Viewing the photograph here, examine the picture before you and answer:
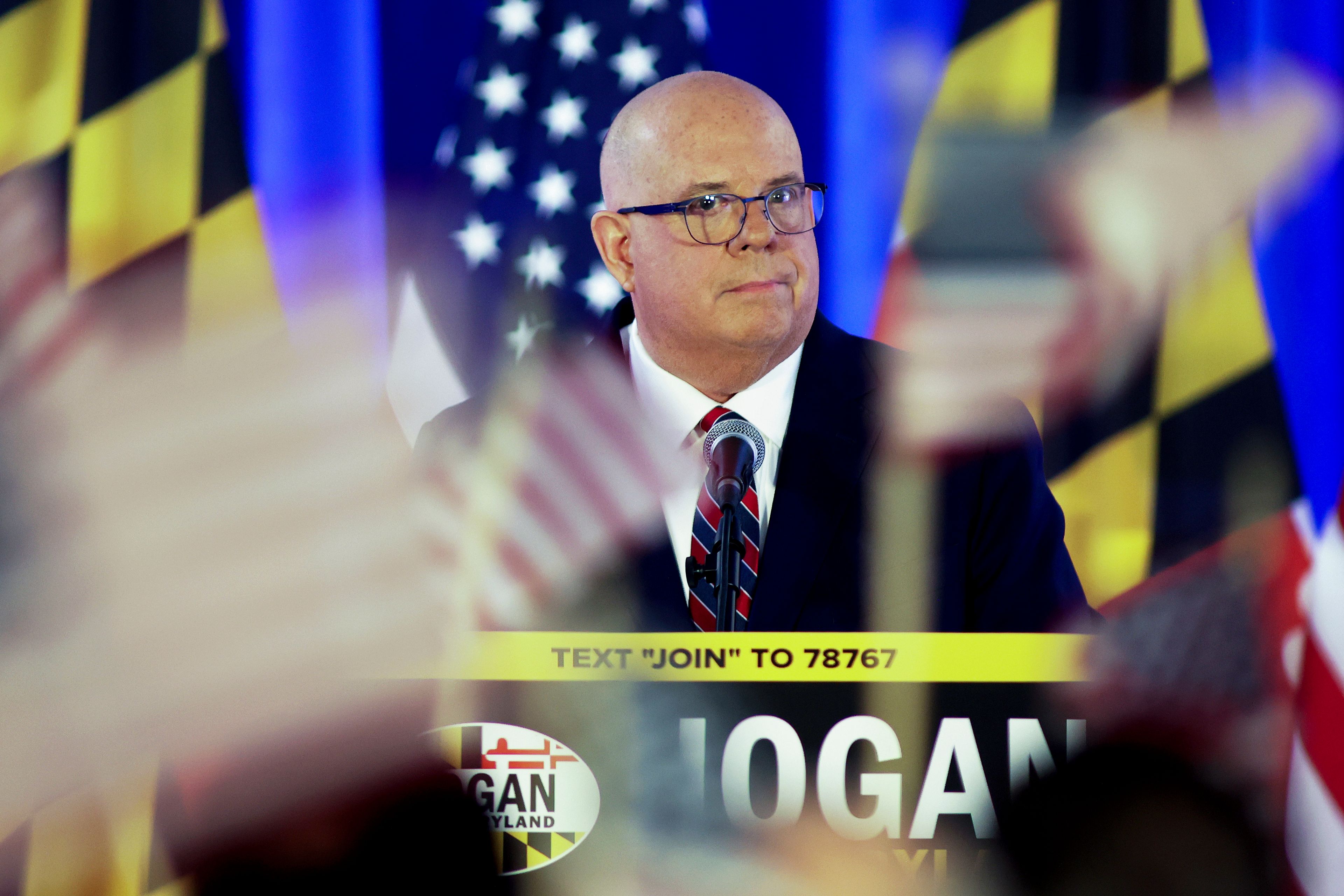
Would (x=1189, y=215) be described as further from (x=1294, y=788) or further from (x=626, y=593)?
(x=626, y=593)

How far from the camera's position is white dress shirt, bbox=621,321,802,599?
66.1 inches

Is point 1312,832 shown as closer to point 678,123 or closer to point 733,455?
point 733,455

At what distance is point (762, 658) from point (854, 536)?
1.10 feet

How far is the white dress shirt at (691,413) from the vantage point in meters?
1.68

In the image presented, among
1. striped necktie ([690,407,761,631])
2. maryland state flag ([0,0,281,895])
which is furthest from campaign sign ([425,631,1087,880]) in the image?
maryland state flag ([0,0,281,895])

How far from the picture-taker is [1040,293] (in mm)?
1809

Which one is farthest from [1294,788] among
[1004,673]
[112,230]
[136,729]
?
[112,230]

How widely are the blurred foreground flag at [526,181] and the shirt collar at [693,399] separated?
0.12 metres

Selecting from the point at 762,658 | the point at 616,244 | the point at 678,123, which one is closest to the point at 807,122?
the point at 678,123

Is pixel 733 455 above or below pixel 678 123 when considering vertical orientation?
below

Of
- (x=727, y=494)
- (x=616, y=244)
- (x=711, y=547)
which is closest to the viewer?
(x=727, y=494)

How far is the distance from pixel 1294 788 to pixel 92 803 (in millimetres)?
1734

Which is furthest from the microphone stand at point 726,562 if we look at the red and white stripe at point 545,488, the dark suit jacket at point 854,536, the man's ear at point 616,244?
the man's ear at point 616,244

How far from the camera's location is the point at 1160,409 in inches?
71.5
